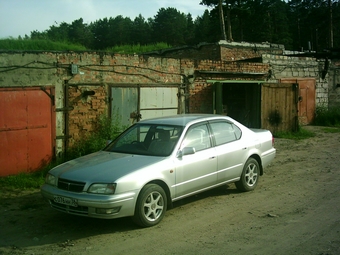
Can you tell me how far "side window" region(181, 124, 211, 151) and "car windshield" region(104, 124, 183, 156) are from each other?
166 millimetres

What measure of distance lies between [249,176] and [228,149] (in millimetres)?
904

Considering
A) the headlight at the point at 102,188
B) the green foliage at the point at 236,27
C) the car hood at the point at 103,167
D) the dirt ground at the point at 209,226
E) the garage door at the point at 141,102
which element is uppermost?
the green foliage at the point at 236,27

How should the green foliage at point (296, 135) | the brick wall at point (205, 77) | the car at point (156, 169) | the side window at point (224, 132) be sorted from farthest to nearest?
the green foliage at point (296, 135), the brick wall at point (205, 77), the side window at point (224, 132), the car at point (156, 169)

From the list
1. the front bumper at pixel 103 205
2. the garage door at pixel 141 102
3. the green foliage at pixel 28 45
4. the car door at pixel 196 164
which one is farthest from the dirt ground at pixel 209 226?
the green foliage at pixel 28 45

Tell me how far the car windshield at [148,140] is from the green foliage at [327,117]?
1443 cm

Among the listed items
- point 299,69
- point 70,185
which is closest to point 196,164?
point 70,185

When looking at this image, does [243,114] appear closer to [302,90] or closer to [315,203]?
[302,90]

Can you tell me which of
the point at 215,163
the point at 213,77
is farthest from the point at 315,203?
the point at 213,77

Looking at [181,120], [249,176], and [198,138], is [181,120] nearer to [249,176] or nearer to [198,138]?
[198,138]

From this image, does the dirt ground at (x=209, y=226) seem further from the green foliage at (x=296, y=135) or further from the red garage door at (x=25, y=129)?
the green foliage at (x=296, y=135)

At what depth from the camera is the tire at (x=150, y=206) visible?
19.0 ft

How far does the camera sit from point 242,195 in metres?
7.74

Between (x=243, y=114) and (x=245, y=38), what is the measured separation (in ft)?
115

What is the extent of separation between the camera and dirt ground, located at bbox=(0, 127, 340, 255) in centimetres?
516
